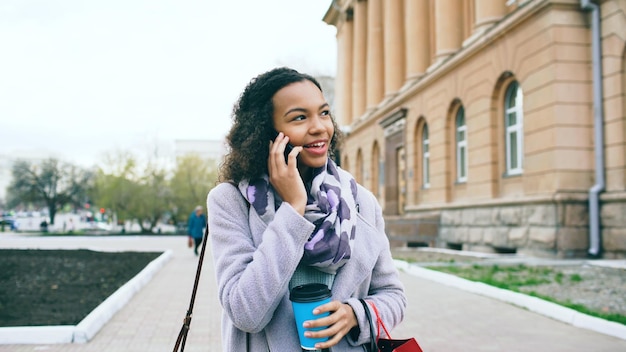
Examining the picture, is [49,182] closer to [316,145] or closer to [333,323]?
[316,145]

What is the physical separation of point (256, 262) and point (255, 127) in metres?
0.51

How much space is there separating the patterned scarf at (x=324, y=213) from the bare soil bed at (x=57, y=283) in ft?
20.7

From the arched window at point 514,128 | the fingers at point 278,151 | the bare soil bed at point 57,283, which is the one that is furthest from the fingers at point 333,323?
the arched window at point 514,128

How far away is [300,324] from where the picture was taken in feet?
6.09

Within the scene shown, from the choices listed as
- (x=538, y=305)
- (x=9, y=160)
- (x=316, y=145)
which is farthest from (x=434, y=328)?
(x=9, y=160)

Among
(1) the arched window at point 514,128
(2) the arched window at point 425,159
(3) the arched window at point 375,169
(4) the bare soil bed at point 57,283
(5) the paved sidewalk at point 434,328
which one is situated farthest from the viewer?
(3) the arched window at point 375,169

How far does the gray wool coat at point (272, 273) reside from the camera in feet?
6.09

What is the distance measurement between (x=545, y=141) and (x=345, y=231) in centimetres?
1408

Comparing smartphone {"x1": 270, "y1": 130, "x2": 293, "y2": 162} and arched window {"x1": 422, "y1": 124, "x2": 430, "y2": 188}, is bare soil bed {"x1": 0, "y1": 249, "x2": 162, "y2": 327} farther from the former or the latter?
arched window {"x1": 422, "y1": 124, "x2": 430, "y2": 188}

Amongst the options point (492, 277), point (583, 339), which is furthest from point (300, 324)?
point (492, 277)

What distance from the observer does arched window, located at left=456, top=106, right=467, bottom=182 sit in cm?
2083

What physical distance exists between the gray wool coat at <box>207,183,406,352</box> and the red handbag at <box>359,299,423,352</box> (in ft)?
0.08

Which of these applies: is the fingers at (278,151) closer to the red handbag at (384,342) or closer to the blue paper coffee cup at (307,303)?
the blue paper coffee cup at (307,303)

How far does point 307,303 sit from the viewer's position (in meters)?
1.83
